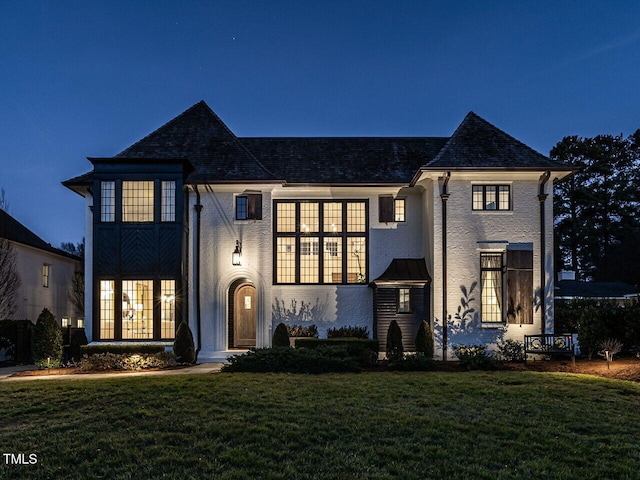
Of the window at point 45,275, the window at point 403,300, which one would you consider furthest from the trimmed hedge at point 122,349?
the window at point 45,275

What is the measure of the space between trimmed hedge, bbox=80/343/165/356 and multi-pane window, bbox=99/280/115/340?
0.81 m

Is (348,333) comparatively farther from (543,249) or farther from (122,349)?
(122,349)

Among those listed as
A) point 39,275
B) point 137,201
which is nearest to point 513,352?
point 137,201

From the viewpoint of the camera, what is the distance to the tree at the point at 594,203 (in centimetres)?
3862

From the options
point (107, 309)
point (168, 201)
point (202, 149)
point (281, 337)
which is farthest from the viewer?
point (202, 149)

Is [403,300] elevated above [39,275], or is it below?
below

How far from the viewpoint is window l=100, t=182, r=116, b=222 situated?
1545 cm

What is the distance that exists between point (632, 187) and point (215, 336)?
120 feet

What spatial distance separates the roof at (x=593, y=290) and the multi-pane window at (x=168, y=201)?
2389cm

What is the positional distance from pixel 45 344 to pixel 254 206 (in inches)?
294

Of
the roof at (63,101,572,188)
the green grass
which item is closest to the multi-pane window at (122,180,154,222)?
the roof at (63,101,572,188)

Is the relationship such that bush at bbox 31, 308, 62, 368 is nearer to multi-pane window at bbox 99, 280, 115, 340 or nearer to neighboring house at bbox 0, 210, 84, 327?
multi-pane window at bbox 99, 280, 115, 340

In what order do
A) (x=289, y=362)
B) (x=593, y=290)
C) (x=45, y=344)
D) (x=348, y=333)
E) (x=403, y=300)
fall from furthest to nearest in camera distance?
(x=593, y=290), (x=403, y=300), (x=348, y=333), (x=45, y=344), (x=289, y=362)

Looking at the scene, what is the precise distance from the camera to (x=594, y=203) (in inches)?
1537
